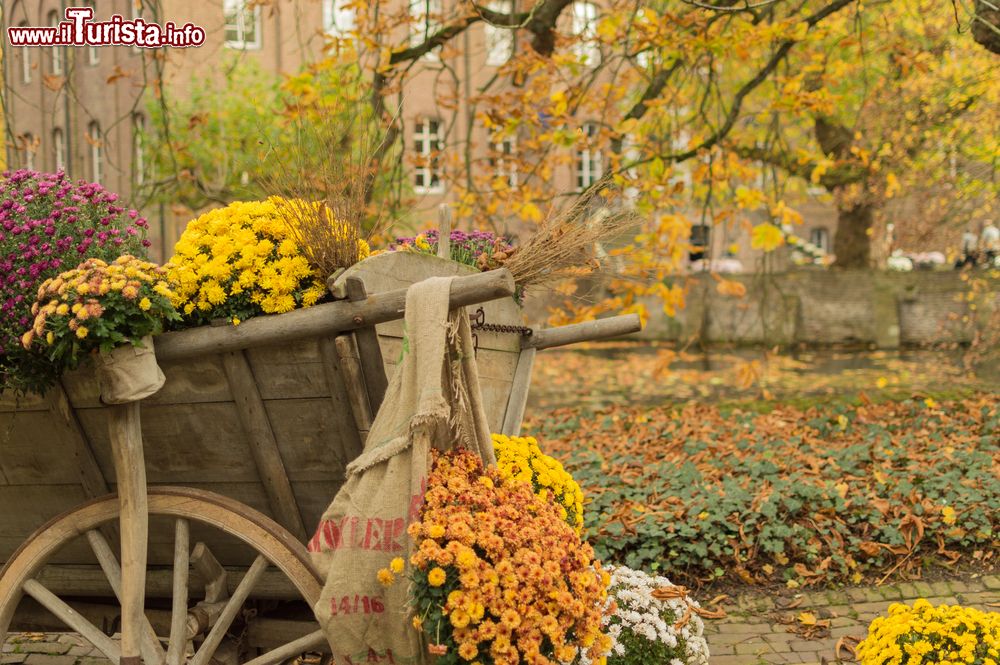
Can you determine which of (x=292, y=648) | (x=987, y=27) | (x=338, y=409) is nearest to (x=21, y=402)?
(x=338, y=409)

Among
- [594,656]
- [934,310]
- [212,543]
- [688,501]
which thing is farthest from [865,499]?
[934,310]

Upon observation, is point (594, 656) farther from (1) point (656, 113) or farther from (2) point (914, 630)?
(1) point (656, 113)

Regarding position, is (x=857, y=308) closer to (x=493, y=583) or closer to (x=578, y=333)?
(x=578, y=333)

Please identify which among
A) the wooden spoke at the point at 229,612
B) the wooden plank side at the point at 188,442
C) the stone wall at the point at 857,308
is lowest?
the stone wall at the point at 857,308

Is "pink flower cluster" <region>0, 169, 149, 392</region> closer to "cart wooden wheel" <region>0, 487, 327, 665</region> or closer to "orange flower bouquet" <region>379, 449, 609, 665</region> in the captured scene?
"cart wooden wheel" <region>0, 487, 327, 665</region>

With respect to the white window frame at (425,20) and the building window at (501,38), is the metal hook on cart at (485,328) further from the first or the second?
the white window frame at (425,20)

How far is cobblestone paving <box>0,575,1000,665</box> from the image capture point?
400 cm

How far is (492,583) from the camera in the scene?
2.40 m

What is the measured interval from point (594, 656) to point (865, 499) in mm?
2906

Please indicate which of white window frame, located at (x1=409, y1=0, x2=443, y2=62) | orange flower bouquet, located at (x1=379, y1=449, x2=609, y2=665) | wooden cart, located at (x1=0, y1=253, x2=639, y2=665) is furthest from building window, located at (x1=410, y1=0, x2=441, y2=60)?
orange flower bouquet, located at (x1=379, y1=449, x2=609, y2=665)

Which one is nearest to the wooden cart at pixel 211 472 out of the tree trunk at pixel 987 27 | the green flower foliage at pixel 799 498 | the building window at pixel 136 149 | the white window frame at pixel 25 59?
the green flower foliage at pixel 799 498

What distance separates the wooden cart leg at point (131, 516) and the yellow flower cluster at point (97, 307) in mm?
253

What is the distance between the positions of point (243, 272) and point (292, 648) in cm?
110

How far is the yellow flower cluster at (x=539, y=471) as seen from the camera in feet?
11.2
